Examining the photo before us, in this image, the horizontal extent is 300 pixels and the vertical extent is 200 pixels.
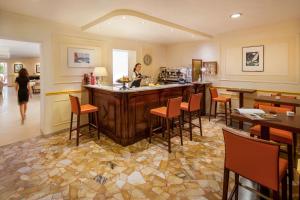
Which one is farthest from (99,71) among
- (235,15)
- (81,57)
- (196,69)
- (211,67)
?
(211,67)

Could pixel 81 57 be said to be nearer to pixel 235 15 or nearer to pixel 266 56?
pixel 235 15

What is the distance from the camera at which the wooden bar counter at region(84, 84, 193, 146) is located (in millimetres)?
3361

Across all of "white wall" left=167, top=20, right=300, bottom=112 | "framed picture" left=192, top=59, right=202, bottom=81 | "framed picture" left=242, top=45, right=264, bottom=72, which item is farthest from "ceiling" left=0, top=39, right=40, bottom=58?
"framed picture" left=242, top=45, right=264, bottom=72

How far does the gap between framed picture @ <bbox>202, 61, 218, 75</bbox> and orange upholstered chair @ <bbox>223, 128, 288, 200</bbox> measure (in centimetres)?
414

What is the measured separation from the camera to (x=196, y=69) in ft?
18.7

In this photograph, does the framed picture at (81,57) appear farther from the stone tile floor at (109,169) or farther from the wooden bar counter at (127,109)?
the stone tile floor at (109,169)

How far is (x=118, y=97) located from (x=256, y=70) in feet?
11.8

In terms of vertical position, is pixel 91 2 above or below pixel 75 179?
above

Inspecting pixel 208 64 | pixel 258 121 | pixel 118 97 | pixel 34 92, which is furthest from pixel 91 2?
pixel 34 92

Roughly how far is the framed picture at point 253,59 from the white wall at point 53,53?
3.72 meters

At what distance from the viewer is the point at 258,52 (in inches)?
182

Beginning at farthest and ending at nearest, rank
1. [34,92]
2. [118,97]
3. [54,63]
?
[34,92], [54,63], [118,97]

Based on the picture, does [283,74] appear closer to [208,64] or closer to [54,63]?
[208,64]

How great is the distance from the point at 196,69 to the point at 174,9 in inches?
109
